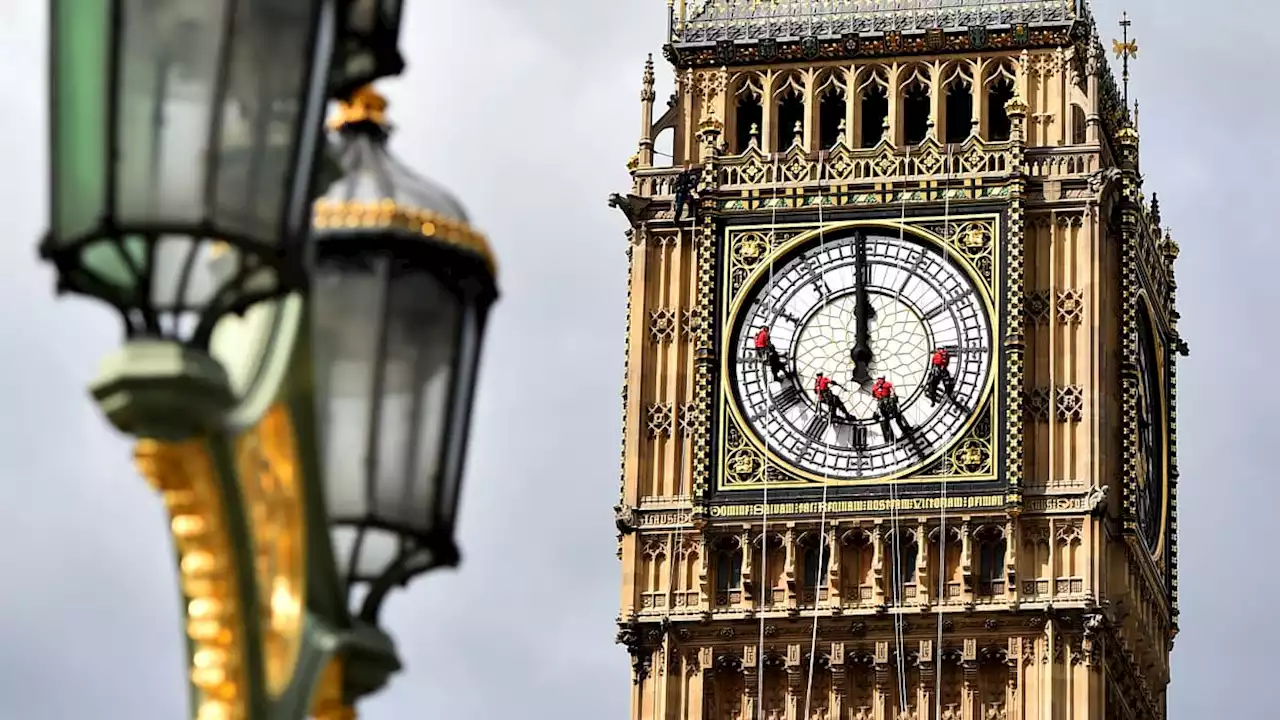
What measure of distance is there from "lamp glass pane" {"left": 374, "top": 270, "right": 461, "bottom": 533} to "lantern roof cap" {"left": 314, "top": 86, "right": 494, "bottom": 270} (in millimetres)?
152

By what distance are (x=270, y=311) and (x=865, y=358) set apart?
132 ft

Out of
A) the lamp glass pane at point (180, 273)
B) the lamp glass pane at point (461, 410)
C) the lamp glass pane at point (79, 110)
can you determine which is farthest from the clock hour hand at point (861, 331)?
the lamp glass pane at point (79, 110)

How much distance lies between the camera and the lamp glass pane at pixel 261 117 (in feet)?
26.2

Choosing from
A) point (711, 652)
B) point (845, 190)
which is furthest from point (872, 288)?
point (711, 652)

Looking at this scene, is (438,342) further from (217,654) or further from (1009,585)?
(1009,585)

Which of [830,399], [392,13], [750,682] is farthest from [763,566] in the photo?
[392,13]

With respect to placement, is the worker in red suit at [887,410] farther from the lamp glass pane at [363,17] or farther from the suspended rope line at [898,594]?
the lamp glass pane at [363,17]

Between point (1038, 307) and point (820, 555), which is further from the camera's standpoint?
point (1038, 307)

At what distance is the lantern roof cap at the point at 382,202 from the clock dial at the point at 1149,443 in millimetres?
41640

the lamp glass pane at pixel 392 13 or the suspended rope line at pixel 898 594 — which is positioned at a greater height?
the suspended rope line at pixel 898 594

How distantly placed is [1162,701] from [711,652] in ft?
27.9

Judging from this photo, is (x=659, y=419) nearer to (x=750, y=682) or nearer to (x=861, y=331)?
(x=861, y=331)

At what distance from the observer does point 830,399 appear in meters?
48.7

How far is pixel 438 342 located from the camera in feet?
31.5
